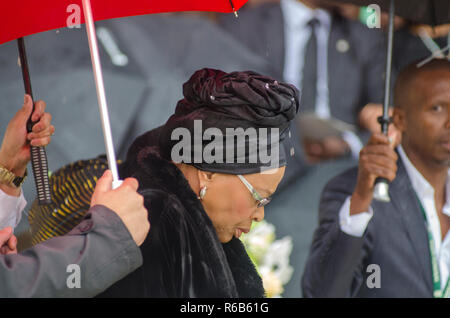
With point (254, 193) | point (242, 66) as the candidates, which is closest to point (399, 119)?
point (242, 66)

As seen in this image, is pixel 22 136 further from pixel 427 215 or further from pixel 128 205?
pixel 427 215

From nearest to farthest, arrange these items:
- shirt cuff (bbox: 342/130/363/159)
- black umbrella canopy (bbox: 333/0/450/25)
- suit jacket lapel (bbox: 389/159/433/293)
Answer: black umbrella canopy (bbox: 333/0/450/25)
suit jacket lapel (bbox: 389/159/433/293)
shirt cuff (bbox: 342/130/363/159)

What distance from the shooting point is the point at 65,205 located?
6.97 feet

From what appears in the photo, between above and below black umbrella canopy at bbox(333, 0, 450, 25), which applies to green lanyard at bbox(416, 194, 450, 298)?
below

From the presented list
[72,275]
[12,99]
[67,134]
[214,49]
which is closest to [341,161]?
[214,49]

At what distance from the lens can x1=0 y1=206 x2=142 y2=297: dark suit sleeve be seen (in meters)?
1.50

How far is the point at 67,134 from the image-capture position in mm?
2615

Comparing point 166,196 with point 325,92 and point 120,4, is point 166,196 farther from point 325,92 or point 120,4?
point 325,92

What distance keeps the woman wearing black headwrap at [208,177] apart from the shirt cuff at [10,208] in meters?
0.46

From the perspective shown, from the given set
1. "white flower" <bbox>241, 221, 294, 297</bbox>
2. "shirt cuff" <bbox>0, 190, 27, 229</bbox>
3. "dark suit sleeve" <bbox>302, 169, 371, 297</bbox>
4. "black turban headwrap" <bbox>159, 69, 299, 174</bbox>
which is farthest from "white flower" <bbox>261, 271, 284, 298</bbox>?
"shirt cuff" <bbox>0, 190, 27, 229</bbox>

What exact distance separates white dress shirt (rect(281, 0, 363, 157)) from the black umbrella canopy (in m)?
0.68

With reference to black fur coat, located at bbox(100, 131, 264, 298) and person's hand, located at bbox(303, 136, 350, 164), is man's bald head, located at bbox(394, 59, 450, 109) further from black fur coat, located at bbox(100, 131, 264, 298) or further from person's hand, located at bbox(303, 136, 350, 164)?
black fur coat, located at bbox(100, 131, 264, 298)

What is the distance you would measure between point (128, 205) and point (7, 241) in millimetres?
480

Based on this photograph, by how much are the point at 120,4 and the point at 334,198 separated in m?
1.53
